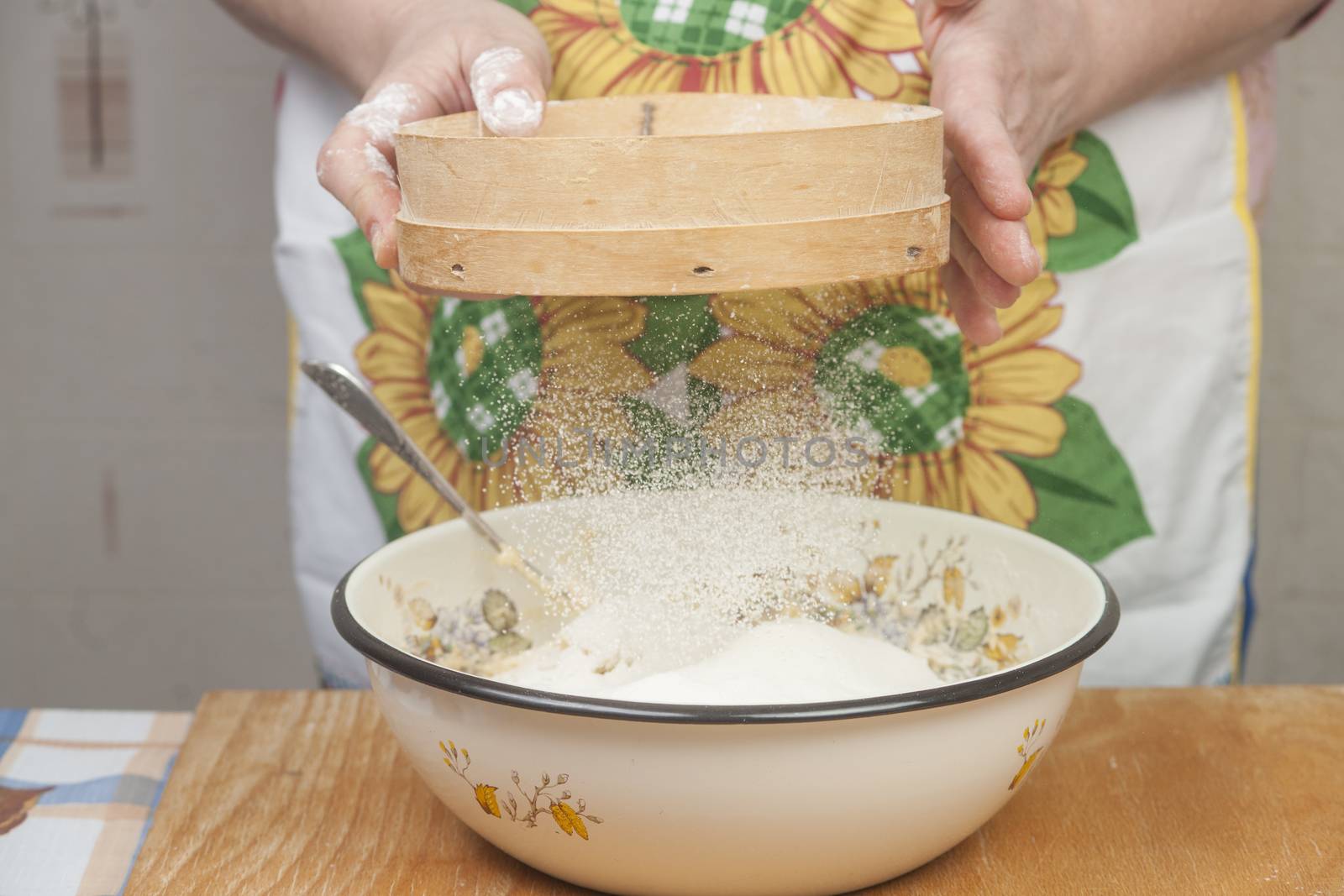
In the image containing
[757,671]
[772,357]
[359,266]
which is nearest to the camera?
[757,671]

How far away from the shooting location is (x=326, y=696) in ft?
2.36

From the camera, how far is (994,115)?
0.58 m

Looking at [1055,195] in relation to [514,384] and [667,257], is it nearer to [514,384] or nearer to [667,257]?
[514,384]

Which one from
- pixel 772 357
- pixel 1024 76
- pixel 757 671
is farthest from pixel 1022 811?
pixel 1024 76

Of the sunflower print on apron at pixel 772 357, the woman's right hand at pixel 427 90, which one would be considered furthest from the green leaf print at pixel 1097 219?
the woman's right hand at pixel 427 90

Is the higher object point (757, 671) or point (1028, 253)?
point (1028, 253)

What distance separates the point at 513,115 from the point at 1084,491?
0.50 meters

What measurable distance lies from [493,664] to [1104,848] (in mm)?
311

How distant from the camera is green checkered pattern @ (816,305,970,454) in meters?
0.73

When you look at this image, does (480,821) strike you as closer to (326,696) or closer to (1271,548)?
(326,696)

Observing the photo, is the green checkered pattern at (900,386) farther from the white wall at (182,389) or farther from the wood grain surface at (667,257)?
the white wall at (182,389)

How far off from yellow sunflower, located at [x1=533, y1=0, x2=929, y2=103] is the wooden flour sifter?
0.33 m

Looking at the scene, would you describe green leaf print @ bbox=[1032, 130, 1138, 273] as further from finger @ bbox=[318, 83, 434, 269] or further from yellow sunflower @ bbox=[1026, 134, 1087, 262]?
finger @ bbox=[318, 83, 434, 269]

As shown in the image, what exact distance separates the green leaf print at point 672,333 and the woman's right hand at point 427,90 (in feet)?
0.38
